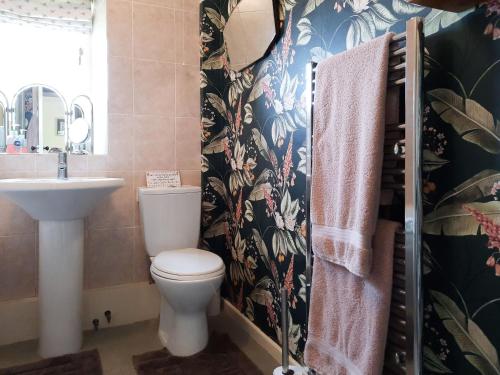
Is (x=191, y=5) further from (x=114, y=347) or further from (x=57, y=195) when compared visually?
(x=114, y=347)

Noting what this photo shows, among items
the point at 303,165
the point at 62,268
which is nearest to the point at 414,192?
the point at 303,165

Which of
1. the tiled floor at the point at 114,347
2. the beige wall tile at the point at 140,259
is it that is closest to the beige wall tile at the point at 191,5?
the beige wall tile at the point at 140,259

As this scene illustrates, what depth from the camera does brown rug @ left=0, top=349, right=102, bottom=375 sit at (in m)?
1.71

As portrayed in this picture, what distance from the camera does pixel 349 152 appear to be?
107 cm

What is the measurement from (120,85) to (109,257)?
1.04m

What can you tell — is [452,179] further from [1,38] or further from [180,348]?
[1,38]

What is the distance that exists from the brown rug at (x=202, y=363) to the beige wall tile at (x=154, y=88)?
140cm

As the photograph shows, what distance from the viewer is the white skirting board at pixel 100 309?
203 cm

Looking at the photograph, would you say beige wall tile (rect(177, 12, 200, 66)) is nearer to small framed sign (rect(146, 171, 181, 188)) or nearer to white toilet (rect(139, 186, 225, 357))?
small framed sign (rect(146, 171, 181, 188))

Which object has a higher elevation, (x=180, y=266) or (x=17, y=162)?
(x=17, y=162)

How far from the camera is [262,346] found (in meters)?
1.90

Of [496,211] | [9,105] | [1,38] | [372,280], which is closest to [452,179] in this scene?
[496,211]

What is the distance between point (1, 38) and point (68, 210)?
124 cm

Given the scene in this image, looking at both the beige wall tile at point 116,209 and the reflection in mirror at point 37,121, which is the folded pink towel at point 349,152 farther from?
the reflection in mirror at point 37,121
